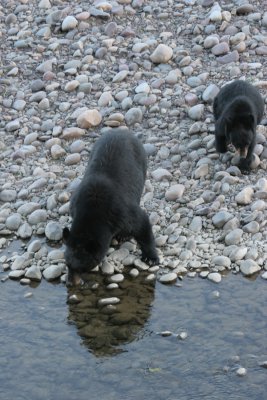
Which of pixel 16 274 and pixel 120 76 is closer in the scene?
pixel 16 274

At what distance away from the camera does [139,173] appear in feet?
32.2

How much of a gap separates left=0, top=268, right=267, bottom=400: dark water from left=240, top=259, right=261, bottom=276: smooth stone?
0.12 meters

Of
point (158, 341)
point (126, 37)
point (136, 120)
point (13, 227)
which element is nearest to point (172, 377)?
point (158, 341)

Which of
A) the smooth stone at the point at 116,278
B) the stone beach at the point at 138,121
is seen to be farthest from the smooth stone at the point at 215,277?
the smooth stone at the point at 116,278

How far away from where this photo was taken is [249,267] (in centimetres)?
926

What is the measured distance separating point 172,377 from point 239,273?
1970mm

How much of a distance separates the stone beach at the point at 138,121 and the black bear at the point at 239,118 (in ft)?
0.64

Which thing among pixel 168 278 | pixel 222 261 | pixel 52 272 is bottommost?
pixel 52 272

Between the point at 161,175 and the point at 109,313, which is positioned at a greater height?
the point at 161,175

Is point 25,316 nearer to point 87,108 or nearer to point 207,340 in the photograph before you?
point 207,340

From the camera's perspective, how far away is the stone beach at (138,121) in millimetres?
9680

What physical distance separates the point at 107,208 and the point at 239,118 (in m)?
2.95

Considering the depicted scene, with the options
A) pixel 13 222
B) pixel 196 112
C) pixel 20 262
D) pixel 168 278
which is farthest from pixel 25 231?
pixel 196 112

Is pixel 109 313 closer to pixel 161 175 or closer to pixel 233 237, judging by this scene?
pixel 233 237
